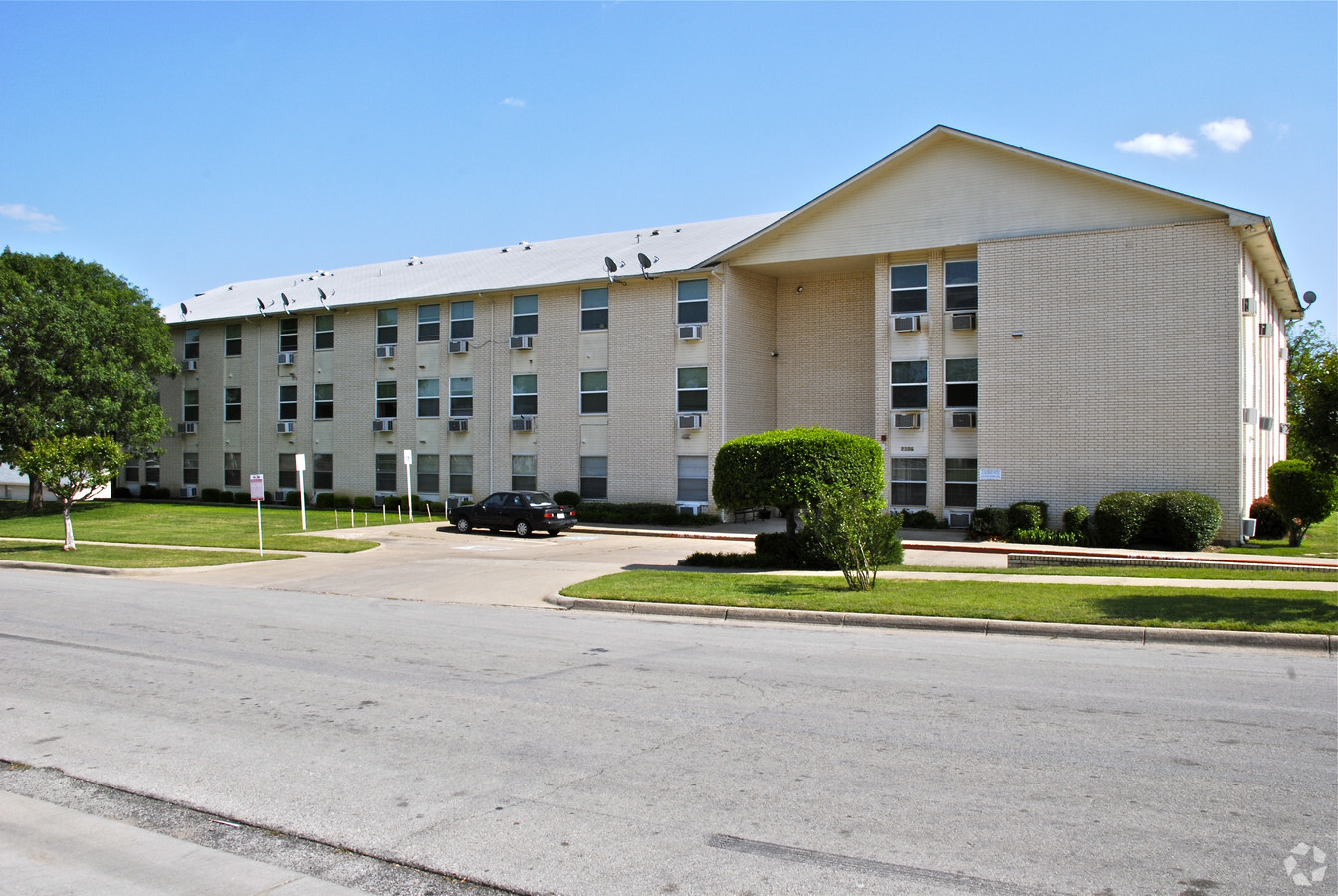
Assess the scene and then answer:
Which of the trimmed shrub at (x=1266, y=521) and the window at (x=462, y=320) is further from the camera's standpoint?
the window at (x=462, y=320)

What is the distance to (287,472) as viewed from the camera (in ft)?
137

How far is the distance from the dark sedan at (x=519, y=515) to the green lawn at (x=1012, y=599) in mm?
12719

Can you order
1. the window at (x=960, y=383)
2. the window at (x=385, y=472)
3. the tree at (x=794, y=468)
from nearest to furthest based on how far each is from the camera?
1. the tree at (x=794, y=468)
2. the window at (x=960, y=383)
3. the window at (x=385, y=472)

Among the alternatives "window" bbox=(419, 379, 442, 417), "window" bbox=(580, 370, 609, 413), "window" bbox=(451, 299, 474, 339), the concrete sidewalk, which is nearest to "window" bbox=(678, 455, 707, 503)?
"window" bbox=(580, 370, 609, 413)

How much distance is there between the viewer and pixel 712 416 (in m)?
31.0

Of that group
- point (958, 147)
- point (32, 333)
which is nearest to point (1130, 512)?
point (958, 147)

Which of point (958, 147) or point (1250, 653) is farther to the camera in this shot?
point (958, 147)

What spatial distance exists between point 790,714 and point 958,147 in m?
23.8

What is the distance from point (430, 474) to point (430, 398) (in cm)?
300

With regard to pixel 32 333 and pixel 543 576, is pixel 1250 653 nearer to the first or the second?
pixel 543 576

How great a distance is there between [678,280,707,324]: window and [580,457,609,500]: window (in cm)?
585

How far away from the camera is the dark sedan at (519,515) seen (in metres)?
28.5

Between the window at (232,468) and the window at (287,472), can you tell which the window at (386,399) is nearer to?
the window at (287,472)

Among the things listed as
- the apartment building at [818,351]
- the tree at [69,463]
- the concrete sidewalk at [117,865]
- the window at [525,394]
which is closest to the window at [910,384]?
the apartment building at [818,351]
